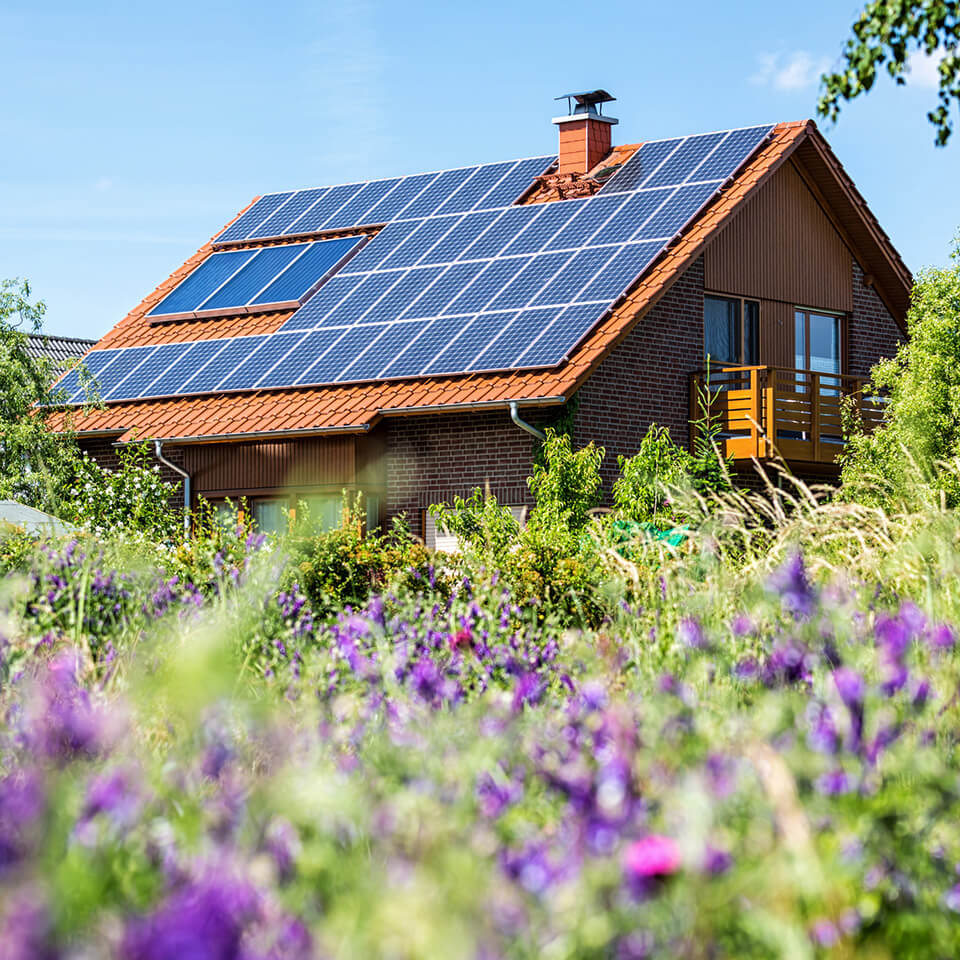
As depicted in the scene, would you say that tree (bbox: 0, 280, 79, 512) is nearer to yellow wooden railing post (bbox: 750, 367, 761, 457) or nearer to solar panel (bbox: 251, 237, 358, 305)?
solar panel (bbox: 251, 237, 358, 305)

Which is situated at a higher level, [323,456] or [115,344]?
[115,344]

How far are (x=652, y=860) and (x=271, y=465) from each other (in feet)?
61.2

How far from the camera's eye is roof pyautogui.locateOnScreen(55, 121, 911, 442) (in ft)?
63.4

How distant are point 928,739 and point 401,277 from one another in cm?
1839

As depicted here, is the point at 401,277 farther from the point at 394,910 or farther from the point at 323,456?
the point at 394,910

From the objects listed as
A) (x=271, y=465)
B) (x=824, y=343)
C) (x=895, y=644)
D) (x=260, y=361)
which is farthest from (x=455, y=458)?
(x=895, y=644)

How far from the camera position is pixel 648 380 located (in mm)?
21219

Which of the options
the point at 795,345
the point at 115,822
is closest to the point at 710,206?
the point at 795,345

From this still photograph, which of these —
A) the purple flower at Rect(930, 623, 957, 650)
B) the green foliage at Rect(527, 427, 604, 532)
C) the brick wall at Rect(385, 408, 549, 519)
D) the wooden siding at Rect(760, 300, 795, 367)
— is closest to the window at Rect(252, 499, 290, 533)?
the brick wall at Rect(385, 408, 549, 519)

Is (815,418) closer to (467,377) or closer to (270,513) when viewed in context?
(467,377)

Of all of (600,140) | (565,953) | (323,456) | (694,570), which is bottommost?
(565,953)

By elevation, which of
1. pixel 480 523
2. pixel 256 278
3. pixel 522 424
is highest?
pixel 256 278

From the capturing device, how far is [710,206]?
2202cm

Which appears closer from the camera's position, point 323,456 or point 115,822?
point 115,822
